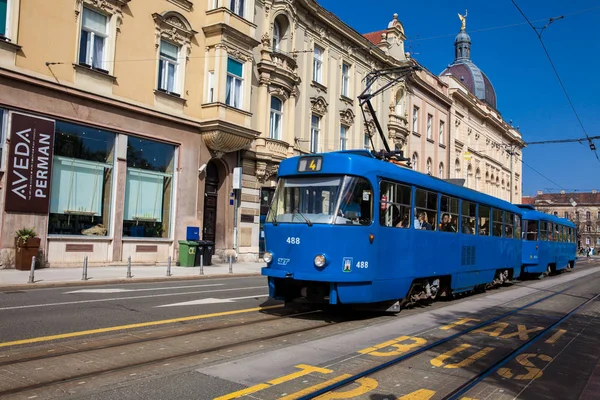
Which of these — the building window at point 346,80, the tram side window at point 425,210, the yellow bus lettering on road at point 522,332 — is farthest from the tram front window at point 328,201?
the building window at point 346,80

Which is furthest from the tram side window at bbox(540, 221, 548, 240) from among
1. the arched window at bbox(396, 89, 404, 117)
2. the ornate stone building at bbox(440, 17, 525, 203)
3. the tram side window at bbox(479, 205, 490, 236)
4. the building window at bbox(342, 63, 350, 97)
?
the ornate stone building at bbox(440, 17, 525, 203)

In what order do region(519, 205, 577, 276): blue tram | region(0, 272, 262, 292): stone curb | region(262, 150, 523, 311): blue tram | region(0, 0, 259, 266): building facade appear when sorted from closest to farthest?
region(262, 150, 523, 311): blue tram < region(0, 272, 262, 292): stone curb < region(0, 0, 259, 266): building facade < region(519, 205, 577, 276): blue tram

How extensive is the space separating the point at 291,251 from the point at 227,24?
54.6ft

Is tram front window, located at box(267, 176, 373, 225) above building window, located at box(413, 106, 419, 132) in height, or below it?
below

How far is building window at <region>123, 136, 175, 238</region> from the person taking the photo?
2084 cm

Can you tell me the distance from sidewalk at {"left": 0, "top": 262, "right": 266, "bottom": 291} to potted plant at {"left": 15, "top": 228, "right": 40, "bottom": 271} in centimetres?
32

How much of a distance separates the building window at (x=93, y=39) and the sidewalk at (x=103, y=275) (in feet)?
24.3

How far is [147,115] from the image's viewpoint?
2106 cm

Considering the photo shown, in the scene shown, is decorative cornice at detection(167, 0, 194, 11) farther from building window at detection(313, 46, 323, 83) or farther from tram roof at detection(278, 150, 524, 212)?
tram roof at detection(278, 150, 524, 212)

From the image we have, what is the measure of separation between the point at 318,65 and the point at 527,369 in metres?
26.4

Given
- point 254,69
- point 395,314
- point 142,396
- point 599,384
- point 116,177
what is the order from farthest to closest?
point 254,69 → point 116,177 → point 395,314 → point 599,384 → point 142,396

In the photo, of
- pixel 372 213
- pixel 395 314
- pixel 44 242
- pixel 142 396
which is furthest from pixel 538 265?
pixel 142 396

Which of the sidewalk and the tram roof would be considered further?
the sidewalk

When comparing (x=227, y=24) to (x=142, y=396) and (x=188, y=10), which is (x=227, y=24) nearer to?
(x=188, y=10)
